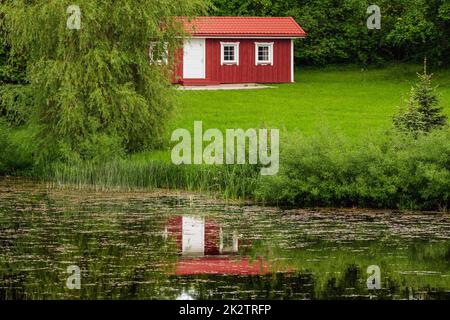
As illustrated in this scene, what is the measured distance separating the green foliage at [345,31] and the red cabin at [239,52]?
168 inches

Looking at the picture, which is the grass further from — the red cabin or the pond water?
the red cabin

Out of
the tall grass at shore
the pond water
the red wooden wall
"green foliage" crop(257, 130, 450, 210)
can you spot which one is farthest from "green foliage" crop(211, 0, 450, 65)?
the pond water

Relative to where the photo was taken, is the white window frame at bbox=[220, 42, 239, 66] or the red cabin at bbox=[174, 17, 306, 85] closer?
the red cabin at bbox=[174, 17, 306, 85]

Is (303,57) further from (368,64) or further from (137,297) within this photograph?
(137,297)

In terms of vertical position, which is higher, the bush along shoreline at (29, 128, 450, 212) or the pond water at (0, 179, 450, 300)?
the bush along shoreline at (29, 128, 450, 212)

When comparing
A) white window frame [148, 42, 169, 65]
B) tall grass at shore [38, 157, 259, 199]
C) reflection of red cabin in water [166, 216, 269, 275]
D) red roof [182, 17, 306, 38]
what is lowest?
reflection of red cabin in water [166, 216, 269, 275]

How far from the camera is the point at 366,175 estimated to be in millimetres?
22625

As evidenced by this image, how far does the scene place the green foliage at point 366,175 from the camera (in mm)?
22234

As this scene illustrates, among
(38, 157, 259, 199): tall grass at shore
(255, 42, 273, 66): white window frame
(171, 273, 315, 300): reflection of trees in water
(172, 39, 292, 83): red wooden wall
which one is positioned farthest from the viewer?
(255, 42, 273, 66): white window frame

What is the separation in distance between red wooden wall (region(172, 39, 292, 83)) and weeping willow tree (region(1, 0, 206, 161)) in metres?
20.5

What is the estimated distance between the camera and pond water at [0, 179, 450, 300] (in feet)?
48.1

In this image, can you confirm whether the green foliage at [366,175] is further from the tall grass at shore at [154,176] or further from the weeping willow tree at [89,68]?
the weeping willow tree at [89,68]

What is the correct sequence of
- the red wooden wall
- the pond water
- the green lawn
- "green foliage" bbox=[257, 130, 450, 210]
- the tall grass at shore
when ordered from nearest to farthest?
the pond water
"green foliage" bbox=[257, 130, 450, 210]
the tall grass at shore
the green lawn
the red wooden wall

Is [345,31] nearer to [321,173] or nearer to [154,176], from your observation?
[154,176]
